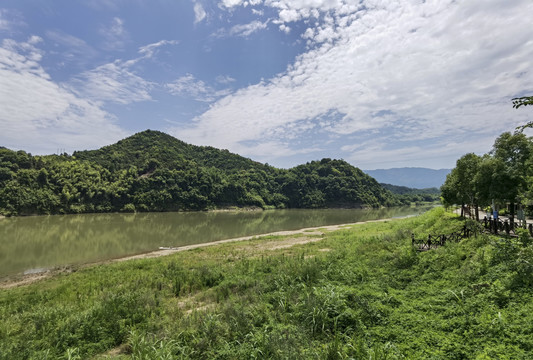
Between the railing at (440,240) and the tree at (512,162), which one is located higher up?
the tree at (512,162)

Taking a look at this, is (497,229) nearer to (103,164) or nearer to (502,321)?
(502,321)

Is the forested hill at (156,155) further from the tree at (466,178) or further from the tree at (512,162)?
the tree at (512,162)

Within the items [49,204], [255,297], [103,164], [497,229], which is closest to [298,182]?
[103,164]

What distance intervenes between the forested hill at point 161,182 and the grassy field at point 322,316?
84014 mm

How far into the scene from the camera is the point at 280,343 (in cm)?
677

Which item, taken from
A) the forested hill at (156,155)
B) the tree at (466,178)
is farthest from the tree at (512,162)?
the forested hill at (156,155)

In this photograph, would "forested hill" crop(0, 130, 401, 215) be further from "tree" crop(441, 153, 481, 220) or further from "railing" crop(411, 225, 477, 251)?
"railing" crop(411, 225, 477, 251)

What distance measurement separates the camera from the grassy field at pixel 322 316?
6355mm

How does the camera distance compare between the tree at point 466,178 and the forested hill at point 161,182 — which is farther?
the forested hill at point 161,182

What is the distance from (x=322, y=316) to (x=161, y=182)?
105m

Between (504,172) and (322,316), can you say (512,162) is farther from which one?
(322,316)

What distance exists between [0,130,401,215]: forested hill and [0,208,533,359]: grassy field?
8401cm

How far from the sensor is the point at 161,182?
103625 millimetres

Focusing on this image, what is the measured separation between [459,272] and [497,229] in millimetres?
11878
